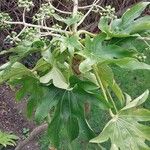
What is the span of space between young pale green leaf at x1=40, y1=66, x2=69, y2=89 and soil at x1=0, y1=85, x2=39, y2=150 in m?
2.69

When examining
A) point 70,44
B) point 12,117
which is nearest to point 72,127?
point 70,44

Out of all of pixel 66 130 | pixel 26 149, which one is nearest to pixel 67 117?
pixel 66 130

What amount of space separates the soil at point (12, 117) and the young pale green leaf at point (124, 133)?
268 centimetres

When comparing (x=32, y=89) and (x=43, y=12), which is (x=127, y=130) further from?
(x=43, y=12)

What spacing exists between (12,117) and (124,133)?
3177mm

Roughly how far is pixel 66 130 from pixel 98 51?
345mm

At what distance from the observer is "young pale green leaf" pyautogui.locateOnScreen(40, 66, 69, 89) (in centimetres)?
166

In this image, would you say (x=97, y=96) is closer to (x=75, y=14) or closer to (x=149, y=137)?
(x=149, y=137)

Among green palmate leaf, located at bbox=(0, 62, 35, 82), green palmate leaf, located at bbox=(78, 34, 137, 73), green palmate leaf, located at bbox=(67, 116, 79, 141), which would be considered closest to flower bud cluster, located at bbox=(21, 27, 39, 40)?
green palmate leaf, located at bbox=(0, 62, 35, 82)

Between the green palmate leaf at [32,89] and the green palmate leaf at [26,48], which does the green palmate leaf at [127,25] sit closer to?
the green palmate leaf at [26,48]

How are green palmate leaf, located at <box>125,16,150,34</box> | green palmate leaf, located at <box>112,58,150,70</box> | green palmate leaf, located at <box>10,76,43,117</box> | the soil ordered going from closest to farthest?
green palmate leaf, located at <box>112,58,150,70</box> → green palmate leaf, located at <box>125,16,150,34</box> → green palmate leaf, located at <box>10,76,43,117</box> → the soil

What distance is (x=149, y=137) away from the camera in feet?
5.62

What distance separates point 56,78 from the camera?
167 centimetres

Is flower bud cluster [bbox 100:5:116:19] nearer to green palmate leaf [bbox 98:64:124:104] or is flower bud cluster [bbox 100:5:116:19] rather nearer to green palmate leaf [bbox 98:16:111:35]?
green palmate leaf [bbox 98:16:111:35]
